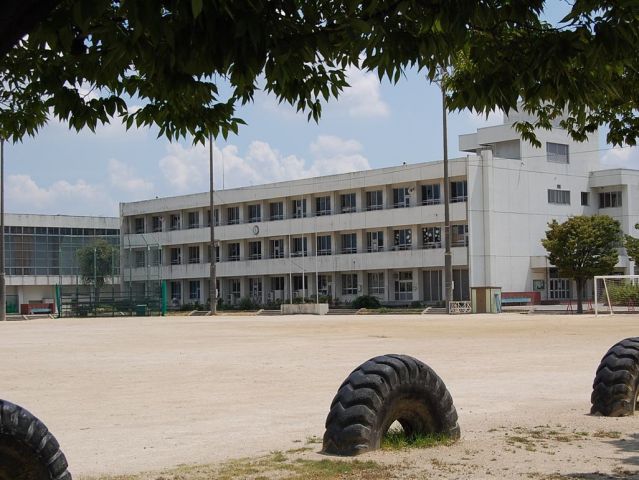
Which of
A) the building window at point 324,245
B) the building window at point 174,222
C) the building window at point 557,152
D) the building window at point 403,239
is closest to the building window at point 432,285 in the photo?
the building window at point 403,239

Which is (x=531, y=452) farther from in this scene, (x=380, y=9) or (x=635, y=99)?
(x=380, y=9)

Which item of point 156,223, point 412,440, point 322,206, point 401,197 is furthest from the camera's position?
point 156,223

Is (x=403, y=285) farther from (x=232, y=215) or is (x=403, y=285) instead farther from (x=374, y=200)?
(x=232, y=215)

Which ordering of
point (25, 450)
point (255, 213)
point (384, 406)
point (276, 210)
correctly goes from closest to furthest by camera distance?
point (25, 450)
point (384, 406)
point (276, 210)
point (255, 213)

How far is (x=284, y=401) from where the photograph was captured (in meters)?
14.1

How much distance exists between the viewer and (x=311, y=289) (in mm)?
86125

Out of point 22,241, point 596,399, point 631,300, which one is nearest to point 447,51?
point 596,399

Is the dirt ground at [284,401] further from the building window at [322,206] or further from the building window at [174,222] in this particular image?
the building window at [174,222]

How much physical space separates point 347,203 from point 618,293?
3240 centimetres

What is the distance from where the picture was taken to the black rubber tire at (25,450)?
6.72 meters

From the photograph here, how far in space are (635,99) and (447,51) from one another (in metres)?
4.68

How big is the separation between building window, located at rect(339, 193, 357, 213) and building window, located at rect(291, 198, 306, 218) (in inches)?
165

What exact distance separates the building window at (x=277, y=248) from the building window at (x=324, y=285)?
201 inches

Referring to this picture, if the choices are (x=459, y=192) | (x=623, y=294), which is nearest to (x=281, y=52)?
(x=623, y=294)
